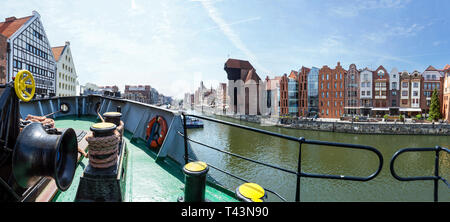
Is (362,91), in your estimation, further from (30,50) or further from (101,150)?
(30,50)

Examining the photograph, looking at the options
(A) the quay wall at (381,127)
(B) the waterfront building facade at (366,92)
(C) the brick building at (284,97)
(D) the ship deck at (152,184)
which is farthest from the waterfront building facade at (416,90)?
(D) the ship deck at (152,184)

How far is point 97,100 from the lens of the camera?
12250 millimetres

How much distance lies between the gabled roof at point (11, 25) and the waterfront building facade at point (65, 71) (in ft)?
31.8

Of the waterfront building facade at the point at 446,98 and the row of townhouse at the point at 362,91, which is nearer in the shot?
the waterfront building facade at the point at 446,98

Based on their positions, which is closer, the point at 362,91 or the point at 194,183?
the point at 194,183

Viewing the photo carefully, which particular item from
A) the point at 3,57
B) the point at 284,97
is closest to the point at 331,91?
the point at 284,97

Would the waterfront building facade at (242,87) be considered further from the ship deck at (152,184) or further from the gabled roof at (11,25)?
the ship deck at (152,184)

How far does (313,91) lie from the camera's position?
51.5 m

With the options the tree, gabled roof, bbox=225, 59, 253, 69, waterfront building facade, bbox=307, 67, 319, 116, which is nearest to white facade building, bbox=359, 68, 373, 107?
waterfront building facade, bbox=307, 67, 319, 116

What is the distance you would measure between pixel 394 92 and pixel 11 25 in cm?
7488

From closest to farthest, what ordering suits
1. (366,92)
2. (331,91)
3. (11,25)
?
1. (11,25)
2. (366,92)
3. (331,91)

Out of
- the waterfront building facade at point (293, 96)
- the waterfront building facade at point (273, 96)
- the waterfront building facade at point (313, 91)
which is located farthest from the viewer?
the waterfront building facade at point (273, 96)

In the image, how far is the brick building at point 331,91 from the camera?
1917 inches
